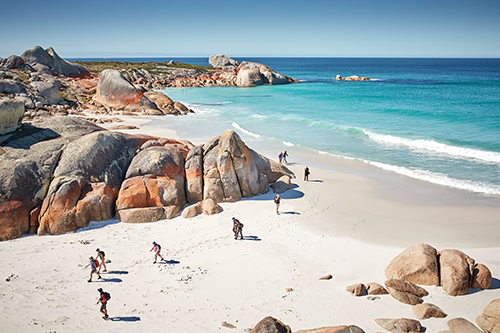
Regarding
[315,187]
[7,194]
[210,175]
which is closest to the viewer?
[7,194]

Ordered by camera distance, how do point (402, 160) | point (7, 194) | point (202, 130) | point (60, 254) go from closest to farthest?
point (60, 254), point (7, 194), point (402, 160), point (202, 130)

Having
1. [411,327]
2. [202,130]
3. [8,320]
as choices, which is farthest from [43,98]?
[411,327]

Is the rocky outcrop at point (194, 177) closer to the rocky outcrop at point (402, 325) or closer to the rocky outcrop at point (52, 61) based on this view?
the rocky outcrop at point (402, 325)

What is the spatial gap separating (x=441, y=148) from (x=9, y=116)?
101 feet

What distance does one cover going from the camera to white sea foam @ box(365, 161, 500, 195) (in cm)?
1943

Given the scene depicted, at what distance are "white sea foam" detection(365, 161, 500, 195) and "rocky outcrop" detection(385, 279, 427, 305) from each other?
1246 cm

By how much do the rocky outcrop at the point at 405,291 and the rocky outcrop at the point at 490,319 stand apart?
153 centimetres

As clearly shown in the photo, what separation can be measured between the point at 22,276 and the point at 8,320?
247 cm

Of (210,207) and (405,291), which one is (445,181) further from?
(210,207)

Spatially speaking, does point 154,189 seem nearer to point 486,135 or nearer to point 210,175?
point 210,175

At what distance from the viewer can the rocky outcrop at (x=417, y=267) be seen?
10.6 m

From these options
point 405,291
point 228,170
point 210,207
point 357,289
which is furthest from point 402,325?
point 228,170

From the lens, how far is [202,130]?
35.7 meters

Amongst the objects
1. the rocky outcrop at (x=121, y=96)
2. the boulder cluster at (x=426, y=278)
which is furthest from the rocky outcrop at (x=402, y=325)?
the rocky outcrop at (x=121, y=96)
